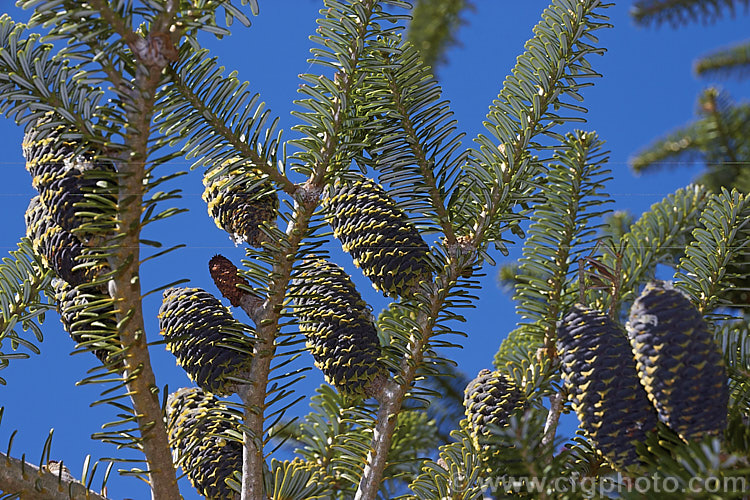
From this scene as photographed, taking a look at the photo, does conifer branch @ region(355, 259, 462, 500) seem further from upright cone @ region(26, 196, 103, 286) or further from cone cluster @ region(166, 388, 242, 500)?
upright cone @ region(26, 196, 103, 286)

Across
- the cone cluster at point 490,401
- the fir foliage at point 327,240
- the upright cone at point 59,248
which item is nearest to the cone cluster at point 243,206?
the fir foliage at point 327,240

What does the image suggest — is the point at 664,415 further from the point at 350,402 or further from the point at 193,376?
the point at 350,402

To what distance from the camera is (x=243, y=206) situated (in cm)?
66

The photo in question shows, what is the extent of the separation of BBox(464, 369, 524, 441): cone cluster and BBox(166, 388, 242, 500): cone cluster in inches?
8.6

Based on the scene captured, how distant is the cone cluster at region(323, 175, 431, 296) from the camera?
66cm

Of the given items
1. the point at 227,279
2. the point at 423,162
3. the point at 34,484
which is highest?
the point at 423,162

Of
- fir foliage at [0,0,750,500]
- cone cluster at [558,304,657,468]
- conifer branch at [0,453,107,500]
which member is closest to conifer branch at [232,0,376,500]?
fir foliage at [0,0,750,500]

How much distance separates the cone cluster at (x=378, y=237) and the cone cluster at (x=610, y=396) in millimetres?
189

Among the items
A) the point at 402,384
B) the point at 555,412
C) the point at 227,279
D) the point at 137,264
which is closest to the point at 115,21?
the point at 137,264

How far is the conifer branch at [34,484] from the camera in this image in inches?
21.9

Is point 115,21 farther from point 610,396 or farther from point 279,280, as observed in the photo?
point 610,396

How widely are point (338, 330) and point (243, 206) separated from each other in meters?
0.15

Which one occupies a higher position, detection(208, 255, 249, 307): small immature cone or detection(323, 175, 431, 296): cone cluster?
detection(323, 175, 431, 296): cone cluster

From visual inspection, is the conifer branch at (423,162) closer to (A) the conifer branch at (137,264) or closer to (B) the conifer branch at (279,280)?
(B) the conifer branch at (279,280)
